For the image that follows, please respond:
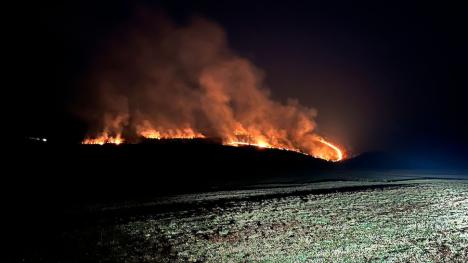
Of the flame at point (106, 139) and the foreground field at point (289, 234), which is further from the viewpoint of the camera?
the flame at point (106, 139)

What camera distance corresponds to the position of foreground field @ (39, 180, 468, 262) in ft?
20.7

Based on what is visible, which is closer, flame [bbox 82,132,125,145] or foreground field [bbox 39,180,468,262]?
foreground field [bbox 39,180,468,262]

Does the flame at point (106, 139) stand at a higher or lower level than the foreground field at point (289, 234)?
higher

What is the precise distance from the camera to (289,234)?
771 centimetres

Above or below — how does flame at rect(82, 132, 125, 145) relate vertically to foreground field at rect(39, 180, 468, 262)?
above

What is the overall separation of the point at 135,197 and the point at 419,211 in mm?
10409

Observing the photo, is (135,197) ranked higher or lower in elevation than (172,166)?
lower

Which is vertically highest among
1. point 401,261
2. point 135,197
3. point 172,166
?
point 172,166

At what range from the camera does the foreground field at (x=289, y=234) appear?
6.30 meters

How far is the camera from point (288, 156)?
133 ft

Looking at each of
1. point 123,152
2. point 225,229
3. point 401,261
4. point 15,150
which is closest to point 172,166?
point 123,152

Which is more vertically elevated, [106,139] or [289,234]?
[106,139]

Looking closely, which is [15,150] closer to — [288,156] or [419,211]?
[288,156]

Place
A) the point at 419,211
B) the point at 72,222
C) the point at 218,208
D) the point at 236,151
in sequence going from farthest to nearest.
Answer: the point at 236,151 → the point at 218,208 → the point at 419,211 → the point at 72,222
